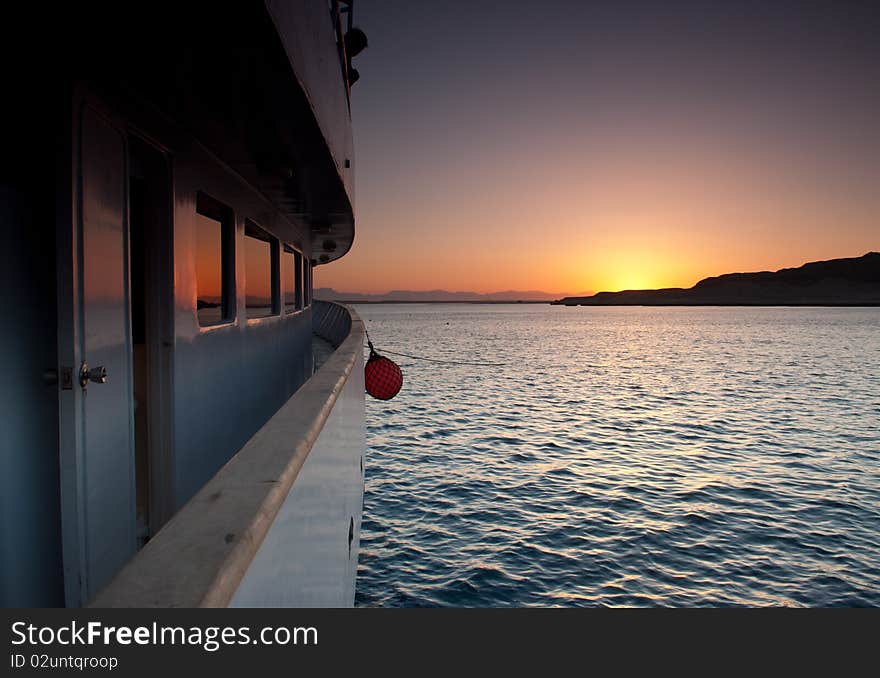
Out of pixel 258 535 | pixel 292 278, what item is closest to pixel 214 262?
pixel 258 535

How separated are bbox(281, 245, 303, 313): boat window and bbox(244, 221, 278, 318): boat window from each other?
1.72 feet

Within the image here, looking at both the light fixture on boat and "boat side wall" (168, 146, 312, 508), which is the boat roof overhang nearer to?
"boat side wall" (168, 146, 312, 508)

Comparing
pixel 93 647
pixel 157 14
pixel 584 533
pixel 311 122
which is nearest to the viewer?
pixel 93 647

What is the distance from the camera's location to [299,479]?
2029mm

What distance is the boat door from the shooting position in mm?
2703

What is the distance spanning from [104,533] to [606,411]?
17.5 m

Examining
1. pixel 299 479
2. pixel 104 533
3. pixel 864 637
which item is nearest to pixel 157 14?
pixel 299 479

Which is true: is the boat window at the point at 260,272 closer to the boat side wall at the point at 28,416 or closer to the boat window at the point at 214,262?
the boat window at the point at 214,262

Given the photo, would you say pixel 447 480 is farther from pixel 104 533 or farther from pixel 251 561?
pixel 251 561

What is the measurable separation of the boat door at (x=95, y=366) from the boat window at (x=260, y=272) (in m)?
2.67

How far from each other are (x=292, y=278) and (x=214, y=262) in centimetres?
477

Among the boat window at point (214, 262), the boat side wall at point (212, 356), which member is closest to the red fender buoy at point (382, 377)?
the boat side wall at point (212, 356)

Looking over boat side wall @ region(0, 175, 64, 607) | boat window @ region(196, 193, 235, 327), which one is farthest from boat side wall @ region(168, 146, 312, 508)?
boat side wall @ region(0, 175, 64, 607)

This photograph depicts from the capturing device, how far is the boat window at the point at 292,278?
27.9 ft
